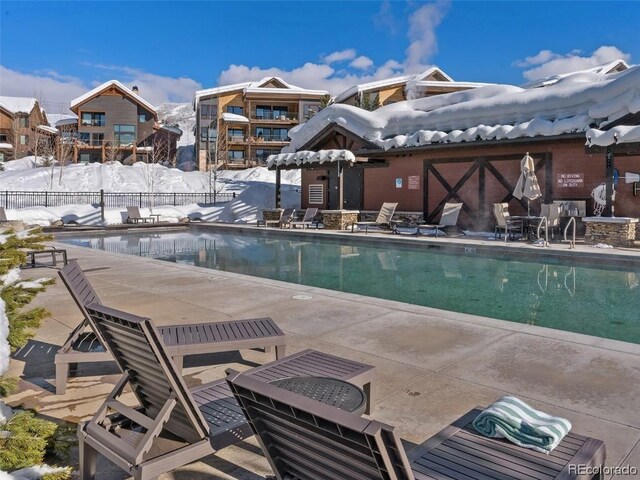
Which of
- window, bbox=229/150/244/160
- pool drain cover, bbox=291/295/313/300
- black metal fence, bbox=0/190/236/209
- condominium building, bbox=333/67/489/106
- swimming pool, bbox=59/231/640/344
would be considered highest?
condominium building, bbox=333/67/489/106

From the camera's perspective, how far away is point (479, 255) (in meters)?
12.6

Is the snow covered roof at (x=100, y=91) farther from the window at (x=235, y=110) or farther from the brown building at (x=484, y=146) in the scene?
the brown building at (x=484, y=146)

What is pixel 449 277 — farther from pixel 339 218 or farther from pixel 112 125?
pixel 112 125

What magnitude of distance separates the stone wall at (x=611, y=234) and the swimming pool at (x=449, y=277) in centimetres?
268

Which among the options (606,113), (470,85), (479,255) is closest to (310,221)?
(479,255)

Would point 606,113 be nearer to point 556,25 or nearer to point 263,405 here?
point 556,25

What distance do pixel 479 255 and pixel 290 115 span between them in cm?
3850

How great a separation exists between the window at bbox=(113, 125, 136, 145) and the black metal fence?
18.3 meters

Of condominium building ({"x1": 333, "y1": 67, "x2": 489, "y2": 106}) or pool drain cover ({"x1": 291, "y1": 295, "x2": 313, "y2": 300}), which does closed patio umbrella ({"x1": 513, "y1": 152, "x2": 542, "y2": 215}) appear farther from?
condominium building ({"x1": 333, "y1": 67, "x2": 489, "y2": 106})

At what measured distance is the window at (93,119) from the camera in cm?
4797

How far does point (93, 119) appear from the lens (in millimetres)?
48312

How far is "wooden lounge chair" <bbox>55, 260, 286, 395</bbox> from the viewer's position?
12.0 feet

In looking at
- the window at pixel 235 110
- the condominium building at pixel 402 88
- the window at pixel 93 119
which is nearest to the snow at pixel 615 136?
the condominium building at pixel 402 88

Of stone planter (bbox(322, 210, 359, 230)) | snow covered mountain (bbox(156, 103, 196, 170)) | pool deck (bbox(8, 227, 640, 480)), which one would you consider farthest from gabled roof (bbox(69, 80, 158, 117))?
pool deck (bbox(8, 227, 640, 480))
